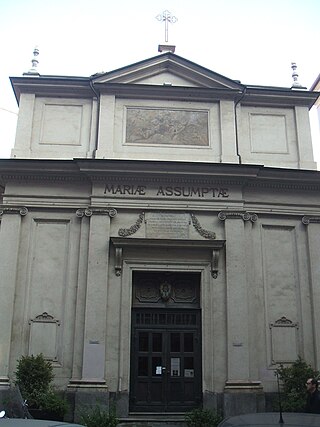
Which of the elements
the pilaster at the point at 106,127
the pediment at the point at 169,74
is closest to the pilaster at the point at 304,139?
the pediment at the point at 169,74

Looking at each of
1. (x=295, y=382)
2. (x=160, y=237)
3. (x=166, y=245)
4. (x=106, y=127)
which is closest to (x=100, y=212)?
(x=160, y=237)

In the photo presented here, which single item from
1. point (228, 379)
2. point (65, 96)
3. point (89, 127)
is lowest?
point (228, 379)

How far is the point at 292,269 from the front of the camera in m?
15.7

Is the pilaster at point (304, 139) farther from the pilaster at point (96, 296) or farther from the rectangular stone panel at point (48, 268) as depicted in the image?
the rectangular stone panel at point (48, 268)

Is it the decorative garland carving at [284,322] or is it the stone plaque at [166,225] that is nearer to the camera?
the decorative garland carving at [284,322]

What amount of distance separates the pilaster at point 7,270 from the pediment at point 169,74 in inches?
211

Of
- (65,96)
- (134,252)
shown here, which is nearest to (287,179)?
(134,252)

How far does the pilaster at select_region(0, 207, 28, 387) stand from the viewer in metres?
14.2

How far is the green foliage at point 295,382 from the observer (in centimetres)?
1326

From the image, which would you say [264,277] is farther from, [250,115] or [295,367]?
[250,115]

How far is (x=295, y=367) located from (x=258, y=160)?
6.52m

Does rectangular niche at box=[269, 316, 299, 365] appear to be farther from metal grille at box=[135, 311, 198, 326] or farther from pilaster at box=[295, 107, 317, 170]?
pilaster at box=[295, 107, 317, 170]

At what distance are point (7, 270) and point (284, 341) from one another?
841 cm

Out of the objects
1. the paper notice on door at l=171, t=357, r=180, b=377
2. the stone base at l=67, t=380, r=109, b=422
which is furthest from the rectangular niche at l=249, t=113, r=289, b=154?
the stone base at l=67, t=380, r=109, b=422
